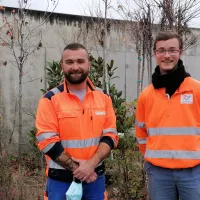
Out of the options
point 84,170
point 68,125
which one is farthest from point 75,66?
point 84,170

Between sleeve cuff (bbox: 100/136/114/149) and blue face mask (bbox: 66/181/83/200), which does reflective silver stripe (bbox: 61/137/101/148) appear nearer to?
sleeve cuff (bbox: 100/136/114/149)

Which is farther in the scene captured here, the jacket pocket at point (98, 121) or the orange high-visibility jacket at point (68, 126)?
the jacket pocket at point (98, 121)

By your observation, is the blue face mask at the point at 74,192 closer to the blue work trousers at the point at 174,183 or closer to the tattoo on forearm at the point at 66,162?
the tattoo on forearm at the point at 66,162

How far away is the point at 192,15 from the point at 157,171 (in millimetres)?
4581

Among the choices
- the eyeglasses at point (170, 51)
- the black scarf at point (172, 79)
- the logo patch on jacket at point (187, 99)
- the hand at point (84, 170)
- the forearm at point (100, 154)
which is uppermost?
the eyeglasses at point (170, 51)

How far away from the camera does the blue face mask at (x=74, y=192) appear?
113 inches

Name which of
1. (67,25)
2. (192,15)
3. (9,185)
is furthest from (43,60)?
(9,185)

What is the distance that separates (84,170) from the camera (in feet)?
9.54

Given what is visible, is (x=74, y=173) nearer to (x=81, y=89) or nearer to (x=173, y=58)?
(x=81, y=89)

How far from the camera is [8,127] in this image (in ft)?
27.4

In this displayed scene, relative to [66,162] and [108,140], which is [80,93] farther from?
[66,162]

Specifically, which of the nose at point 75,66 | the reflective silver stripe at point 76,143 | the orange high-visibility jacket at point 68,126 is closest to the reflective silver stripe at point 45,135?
the orange high-visibility jacket at point 68,126

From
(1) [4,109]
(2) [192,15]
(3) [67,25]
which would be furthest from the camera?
(3) [67,25]

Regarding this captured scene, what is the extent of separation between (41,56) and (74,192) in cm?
631
